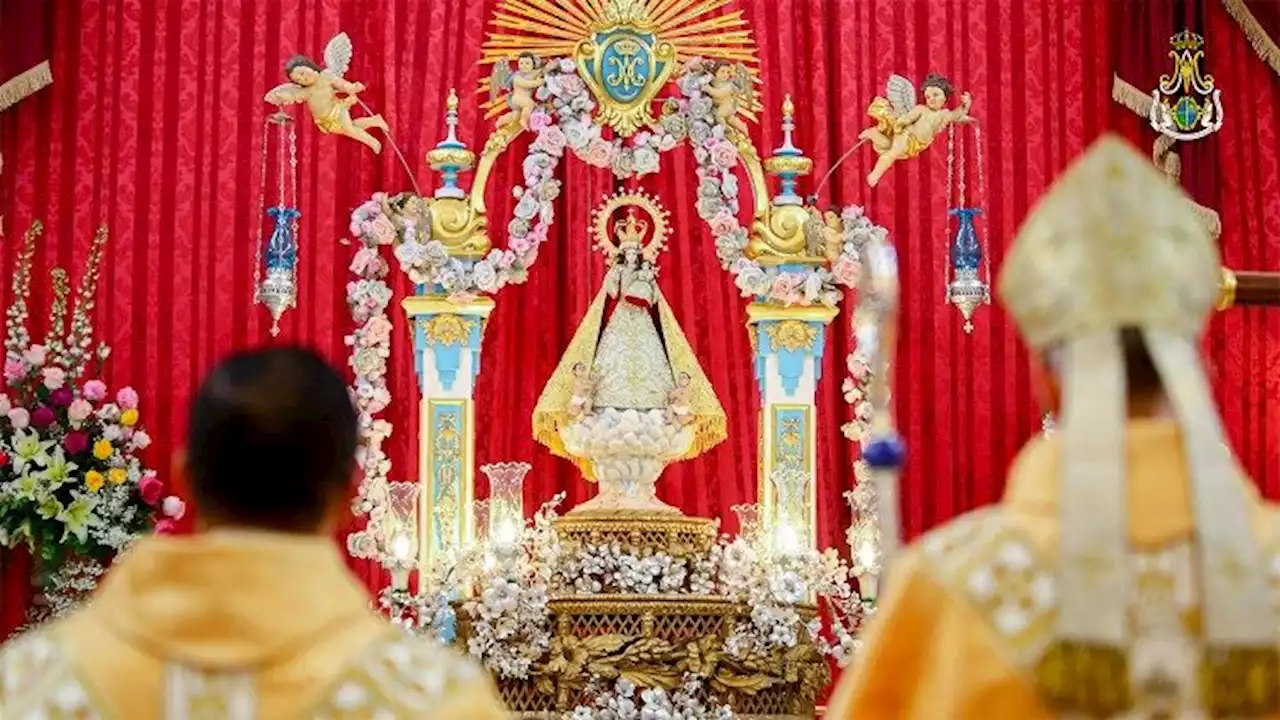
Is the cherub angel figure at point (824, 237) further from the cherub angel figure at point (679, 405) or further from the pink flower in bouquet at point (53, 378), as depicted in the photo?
the pink flower in bouquet at point (53, 378)

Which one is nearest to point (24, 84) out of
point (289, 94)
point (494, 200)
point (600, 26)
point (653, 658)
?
point (289, 94)

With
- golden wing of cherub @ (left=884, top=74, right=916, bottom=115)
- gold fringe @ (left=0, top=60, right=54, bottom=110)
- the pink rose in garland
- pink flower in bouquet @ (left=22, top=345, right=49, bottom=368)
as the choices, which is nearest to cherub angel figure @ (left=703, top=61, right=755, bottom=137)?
golden wing of cherub @ (left=884, top=74, right=916, bottom=115)

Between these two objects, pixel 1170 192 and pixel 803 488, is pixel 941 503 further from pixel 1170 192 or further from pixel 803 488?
pixel 1170 192

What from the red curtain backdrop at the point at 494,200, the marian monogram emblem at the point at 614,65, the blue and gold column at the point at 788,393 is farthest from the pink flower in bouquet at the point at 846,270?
the red curtain backdrop at the point at 494,200

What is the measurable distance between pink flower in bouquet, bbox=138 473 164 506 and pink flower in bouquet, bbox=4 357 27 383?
1.85ft

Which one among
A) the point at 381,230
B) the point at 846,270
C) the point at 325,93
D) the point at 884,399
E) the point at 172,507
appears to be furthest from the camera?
the point at 172,507

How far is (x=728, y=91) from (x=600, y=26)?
1.50ft

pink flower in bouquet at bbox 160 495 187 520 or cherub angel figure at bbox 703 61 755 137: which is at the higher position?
cherub angel figure at bbox 703 61 755 137

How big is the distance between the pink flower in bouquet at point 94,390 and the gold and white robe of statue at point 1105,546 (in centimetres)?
559

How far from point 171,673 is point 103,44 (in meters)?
6.73

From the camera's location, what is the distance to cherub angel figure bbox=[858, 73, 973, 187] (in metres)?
7.38

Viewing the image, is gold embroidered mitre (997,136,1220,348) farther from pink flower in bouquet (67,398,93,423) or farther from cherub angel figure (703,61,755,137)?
pink flower in bouquet (67,398,93,423)

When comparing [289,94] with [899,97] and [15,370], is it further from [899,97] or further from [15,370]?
[899,97]

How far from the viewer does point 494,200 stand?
28.1 feet
